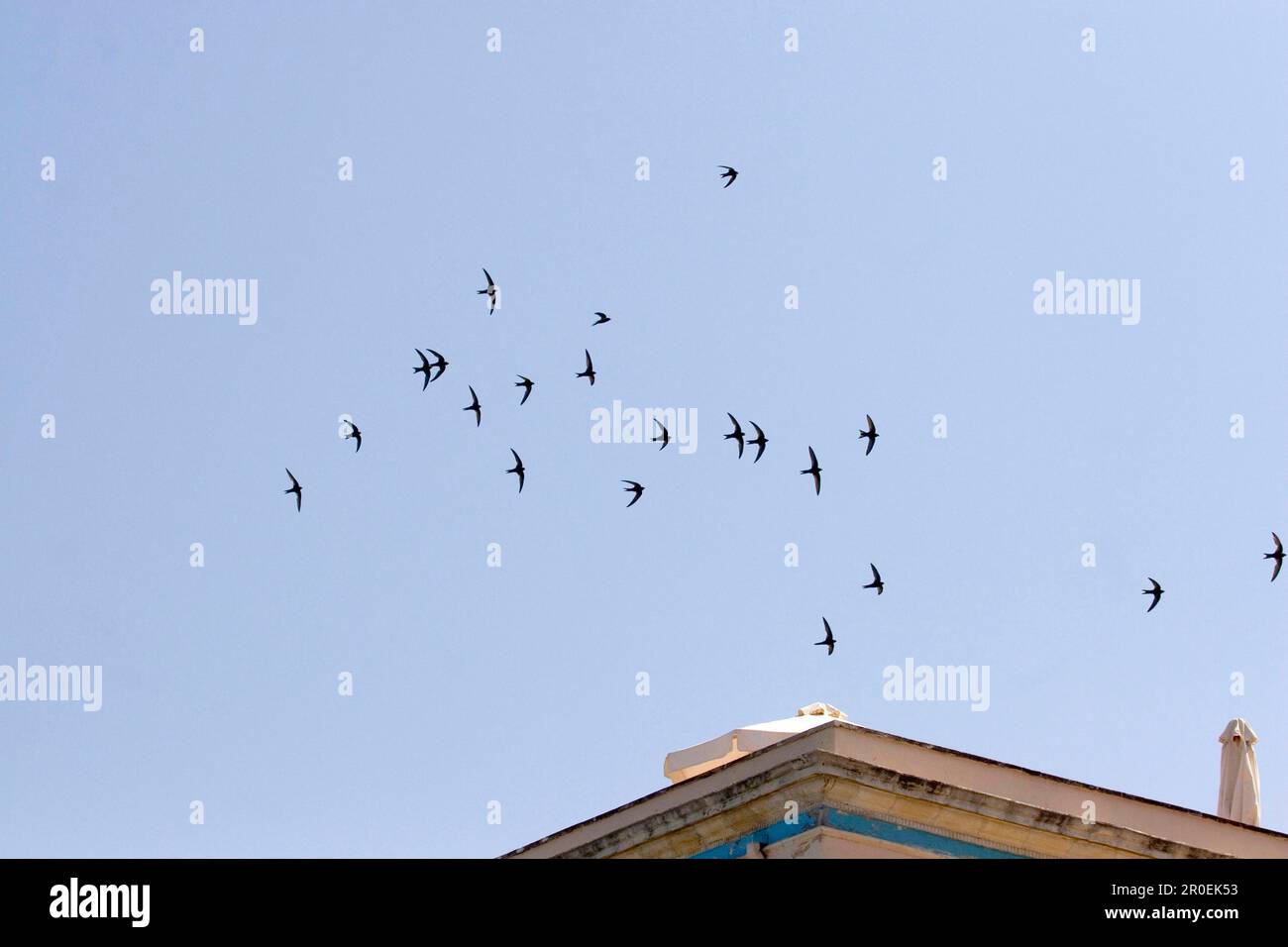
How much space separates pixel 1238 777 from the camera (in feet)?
91.4

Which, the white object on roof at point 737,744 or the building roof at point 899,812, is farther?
the white object on roof at point 737,744

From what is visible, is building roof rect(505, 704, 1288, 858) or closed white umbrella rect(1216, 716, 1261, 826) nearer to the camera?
building roof rect(505, 704, 1288, 858)

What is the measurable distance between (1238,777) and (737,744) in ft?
21.3

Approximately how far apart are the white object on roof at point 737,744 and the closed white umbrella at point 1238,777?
4.93 m

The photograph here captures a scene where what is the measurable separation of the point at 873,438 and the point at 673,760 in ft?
40.7

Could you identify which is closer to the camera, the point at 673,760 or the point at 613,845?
the point at 613,845

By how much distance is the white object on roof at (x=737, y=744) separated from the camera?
27.0 metres

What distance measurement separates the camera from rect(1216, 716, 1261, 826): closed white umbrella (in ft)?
90.6

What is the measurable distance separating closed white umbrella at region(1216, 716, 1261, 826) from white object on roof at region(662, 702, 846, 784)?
4.93 meters
